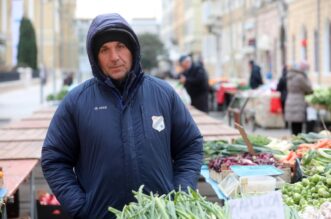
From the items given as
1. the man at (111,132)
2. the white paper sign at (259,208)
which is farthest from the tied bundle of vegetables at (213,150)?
the white paper sign at (259,208)

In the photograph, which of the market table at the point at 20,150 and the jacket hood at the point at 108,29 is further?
A: the market table at the point at 20,150

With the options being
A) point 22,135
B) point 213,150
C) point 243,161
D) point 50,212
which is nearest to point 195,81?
point 22,135

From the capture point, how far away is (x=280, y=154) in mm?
6984

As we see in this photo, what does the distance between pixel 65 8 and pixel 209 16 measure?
43628 mm

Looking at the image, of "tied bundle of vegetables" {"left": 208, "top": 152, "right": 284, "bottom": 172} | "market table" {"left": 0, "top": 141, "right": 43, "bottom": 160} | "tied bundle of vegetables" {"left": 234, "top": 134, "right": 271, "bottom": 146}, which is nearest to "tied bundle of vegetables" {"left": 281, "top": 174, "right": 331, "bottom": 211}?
"tied bundle of vegetables" {"left": 208, "top": 152, "right": 284, "bottom": 172}

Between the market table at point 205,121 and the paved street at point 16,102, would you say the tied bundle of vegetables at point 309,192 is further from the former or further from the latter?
the paved street at point 16,102

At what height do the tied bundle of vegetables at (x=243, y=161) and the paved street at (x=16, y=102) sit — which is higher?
the tied bundle of vegetables at (x=243, y=161)

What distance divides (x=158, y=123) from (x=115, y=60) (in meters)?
0.39

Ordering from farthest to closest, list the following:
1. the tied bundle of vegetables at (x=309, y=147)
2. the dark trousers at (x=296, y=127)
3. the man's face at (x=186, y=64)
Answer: the man's face at (x=186, y=64)
the dark trousers at (x=296, y=127)
the tied bundle of vegetables at (x=309, y=147)

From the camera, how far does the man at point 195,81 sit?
49.1 ft

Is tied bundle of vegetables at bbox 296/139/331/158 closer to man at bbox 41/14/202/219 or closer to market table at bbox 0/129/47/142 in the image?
market table at bbox 0/129/47/142

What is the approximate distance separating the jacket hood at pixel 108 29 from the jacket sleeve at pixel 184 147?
284 millimetres

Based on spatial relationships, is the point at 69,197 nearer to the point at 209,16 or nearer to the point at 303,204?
the point at 303,204

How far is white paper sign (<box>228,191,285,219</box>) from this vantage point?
9.96ft
